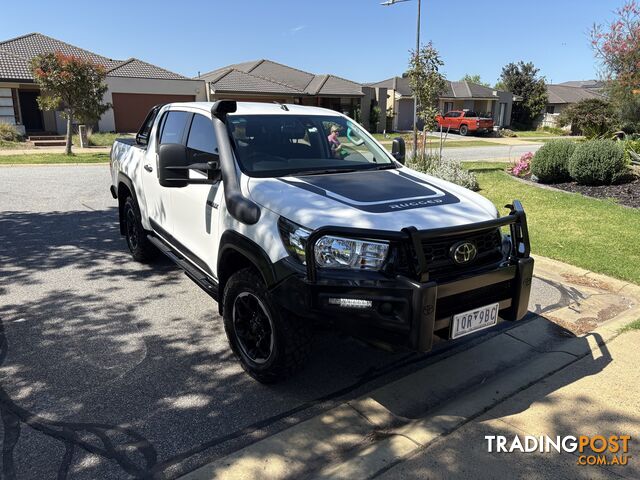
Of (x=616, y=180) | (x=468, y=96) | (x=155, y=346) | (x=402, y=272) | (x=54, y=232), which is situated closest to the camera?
(x=402, y=272)

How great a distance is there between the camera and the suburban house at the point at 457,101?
42031mm

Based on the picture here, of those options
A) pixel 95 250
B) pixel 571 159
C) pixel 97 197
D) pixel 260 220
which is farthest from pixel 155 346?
pixel 571 159

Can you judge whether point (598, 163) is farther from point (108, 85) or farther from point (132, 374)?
point (108, 85)

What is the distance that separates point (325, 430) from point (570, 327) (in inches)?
106

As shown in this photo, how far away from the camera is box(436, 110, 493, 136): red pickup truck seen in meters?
38.0

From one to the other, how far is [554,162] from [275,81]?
2845 centimetres

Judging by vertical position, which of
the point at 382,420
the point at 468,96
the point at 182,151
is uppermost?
the point at 468,96

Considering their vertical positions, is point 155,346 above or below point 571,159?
below

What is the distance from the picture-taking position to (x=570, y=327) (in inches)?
179

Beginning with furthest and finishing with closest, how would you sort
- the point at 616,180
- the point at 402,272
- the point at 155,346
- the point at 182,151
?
1. the point at 616,180
2. the point at 155,346
3. the point at 182,151
4. the point at 402,272

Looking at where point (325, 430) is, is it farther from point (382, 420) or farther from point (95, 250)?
point (95, 250)

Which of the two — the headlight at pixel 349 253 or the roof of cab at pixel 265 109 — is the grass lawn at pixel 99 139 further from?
the headlight at pixel 349 253

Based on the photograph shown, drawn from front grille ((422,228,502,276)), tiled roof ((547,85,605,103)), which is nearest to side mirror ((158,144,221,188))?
front grille ((422,228,502,276))

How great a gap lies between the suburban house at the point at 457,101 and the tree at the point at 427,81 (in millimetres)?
28591
